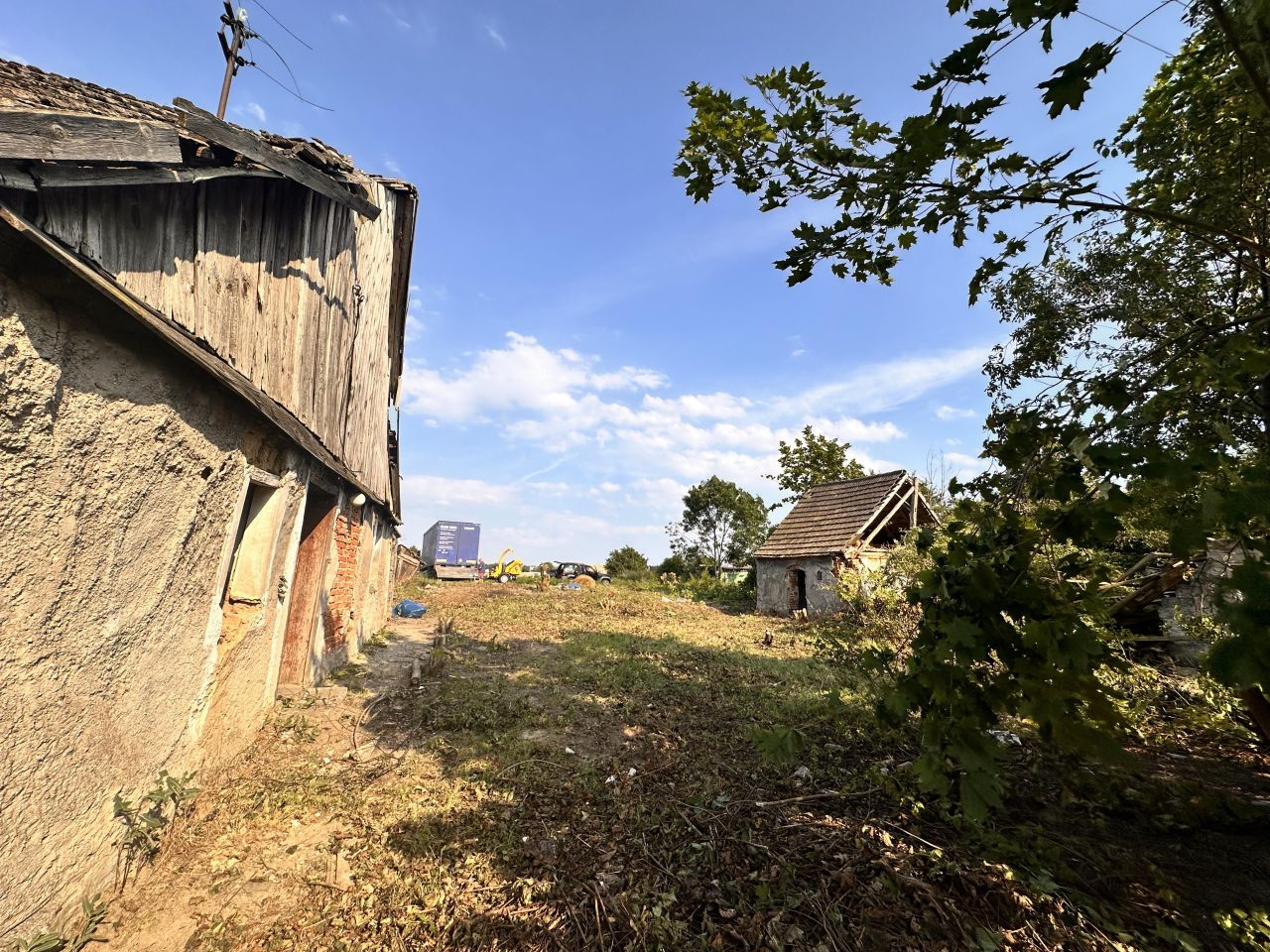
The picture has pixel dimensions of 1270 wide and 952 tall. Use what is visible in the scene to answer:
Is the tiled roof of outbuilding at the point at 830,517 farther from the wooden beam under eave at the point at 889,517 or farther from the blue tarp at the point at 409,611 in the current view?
the blue tarp at the point at 409,611

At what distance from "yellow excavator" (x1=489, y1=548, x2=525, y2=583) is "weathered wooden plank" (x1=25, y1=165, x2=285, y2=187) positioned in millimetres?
26999

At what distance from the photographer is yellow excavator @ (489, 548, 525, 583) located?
1169 inches

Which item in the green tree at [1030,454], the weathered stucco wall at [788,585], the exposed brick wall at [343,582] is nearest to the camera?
the green tree at [1030,454]

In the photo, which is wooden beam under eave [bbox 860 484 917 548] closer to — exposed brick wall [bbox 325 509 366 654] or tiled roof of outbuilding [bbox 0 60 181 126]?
exposed brick wall [bbox 325 509 366 654]

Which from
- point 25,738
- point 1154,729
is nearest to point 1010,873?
point 1154,729

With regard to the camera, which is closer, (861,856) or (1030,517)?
(1030,517)

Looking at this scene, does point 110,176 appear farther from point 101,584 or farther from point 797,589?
point 797,589

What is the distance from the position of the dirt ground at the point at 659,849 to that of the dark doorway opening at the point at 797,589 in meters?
12.2

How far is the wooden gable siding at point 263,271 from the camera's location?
3.15m

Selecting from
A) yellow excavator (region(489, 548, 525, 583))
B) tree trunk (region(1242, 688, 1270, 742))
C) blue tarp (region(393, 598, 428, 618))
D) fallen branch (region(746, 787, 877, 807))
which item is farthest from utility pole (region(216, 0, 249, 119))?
yellow excavator (region(489, 548, 525, 583))

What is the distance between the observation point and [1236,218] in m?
4.44

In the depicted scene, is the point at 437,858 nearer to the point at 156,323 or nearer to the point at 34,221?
the point at 156,323

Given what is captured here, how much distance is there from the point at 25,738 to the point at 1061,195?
5.30 metres

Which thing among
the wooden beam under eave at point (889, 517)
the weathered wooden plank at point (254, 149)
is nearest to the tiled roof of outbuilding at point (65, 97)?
the weathered wooden plank at point (254, 149)
